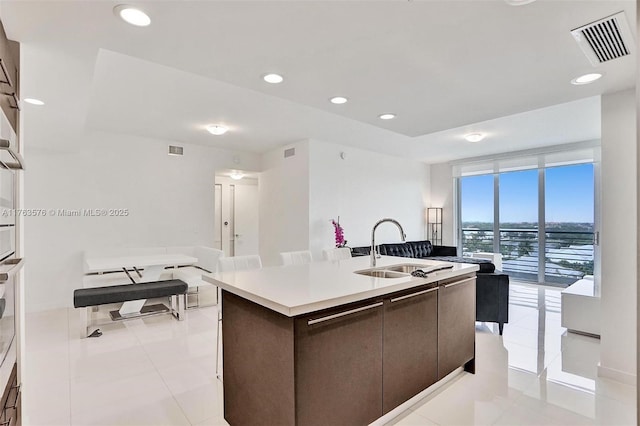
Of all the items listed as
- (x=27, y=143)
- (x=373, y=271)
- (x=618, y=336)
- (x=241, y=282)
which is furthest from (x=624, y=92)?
(x=27, y=143)

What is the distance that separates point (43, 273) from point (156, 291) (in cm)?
216

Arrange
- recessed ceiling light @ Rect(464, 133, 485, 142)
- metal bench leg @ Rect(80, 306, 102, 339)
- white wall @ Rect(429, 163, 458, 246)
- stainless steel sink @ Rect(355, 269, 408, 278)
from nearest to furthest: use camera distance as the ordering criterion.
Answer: stainless steel sink @ Rect(355, 269, 408, 278) → metal bench leg @ Rect(80, 306, 102, 339) → recessed ceiling light @ Rect(464, 133, 485, 142) → white wall @ Rect(429, 163, 458, 246)

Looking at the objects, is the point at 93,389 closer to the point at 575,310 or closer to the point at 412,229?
the point at 575,310

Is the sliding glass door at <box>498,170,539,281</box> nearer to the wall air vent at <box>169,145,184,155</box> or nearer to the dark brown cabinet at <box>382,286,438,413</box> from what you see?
the dark brown cabinet at <box>382,286,438,413</box>

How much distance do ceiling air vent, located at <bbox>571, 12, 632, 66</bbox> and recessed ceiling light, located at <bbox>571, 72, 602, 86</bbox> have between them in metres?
0.26

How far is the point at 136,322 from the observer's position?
4.15 metres

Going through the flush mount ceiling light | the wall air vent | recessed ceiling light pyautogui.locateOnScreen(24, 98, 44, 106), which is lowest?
the flush mount ceiling light

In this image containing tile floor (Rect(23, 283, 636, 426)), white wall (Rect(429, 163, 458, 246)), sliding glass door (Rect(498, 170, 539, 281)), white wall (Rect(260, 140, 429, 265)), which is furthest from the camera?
white wall (Rect(429, 163, 458, 246))

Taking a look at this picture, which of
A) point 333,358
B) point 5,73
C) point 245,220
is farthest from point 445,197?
point 5,73

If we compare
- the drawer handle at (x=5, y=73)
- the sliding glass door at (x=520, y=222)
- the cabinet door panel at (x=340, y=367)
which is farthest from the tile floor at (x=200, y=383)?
the sliding glass door at (x=520, y=222)

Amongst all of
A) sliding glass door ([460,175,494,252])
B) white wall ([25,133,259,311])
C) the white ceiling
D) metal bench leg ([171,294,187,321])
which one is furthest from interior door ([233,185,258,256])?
sliding glass door ([460,175,494,252])

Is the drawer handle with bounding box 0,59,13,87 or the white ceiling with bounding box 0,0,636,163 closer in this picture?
the drawer handle with bounding box 0,59,13,87

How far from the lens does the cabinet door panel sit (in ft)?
5.24

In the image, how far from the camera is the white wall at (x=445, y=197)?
26.1ft
